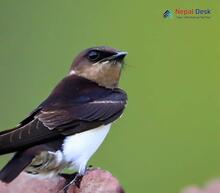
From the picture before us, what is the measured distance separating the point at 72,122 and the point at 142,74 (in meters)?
0.74

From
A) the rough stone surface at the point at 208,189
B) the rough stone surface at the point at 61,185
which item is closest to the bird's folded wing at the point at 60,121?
the rough stone surface at the point at 61,185

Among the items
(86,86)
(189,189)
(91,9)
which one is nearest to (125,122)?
(91,9)

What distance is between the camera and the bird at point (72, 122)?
1815mm

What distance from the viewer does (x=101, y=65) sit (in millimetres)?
2064

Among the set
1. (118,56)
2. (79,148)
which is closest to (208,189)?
(79,148)

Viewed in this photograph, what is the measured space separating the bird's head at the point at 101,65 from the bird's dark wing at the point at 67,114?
21 mm

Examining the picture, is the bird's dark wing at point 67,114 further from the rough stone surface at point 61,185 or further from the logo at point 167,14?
the logo at point 167,14

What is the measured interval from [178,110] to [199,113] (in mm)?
71

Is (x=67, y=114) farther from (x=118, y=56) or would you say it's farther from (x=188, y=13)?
(x=188, y=13)

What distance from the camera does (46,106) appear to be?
1932mm

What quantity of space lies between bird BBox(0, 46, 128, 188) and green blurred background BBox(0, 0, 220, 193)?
1.39 ft

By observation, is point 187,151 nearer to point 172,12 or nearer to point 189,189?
point 172,12

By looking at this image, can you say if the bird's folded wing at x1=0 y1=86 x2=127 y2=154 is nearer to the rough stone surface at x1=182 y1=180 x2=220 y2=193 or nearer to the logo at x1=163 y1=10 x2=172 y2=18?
the rough stone surface at x1=182 y1=180 x2=220 y2=193

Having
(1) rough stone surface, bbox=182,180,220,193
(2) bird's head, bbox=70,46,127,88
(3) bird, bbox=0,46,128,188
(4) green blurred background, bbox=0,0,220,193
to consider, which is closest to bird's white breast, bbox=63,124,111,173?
(3) bird, bbox=0,46,128,188
